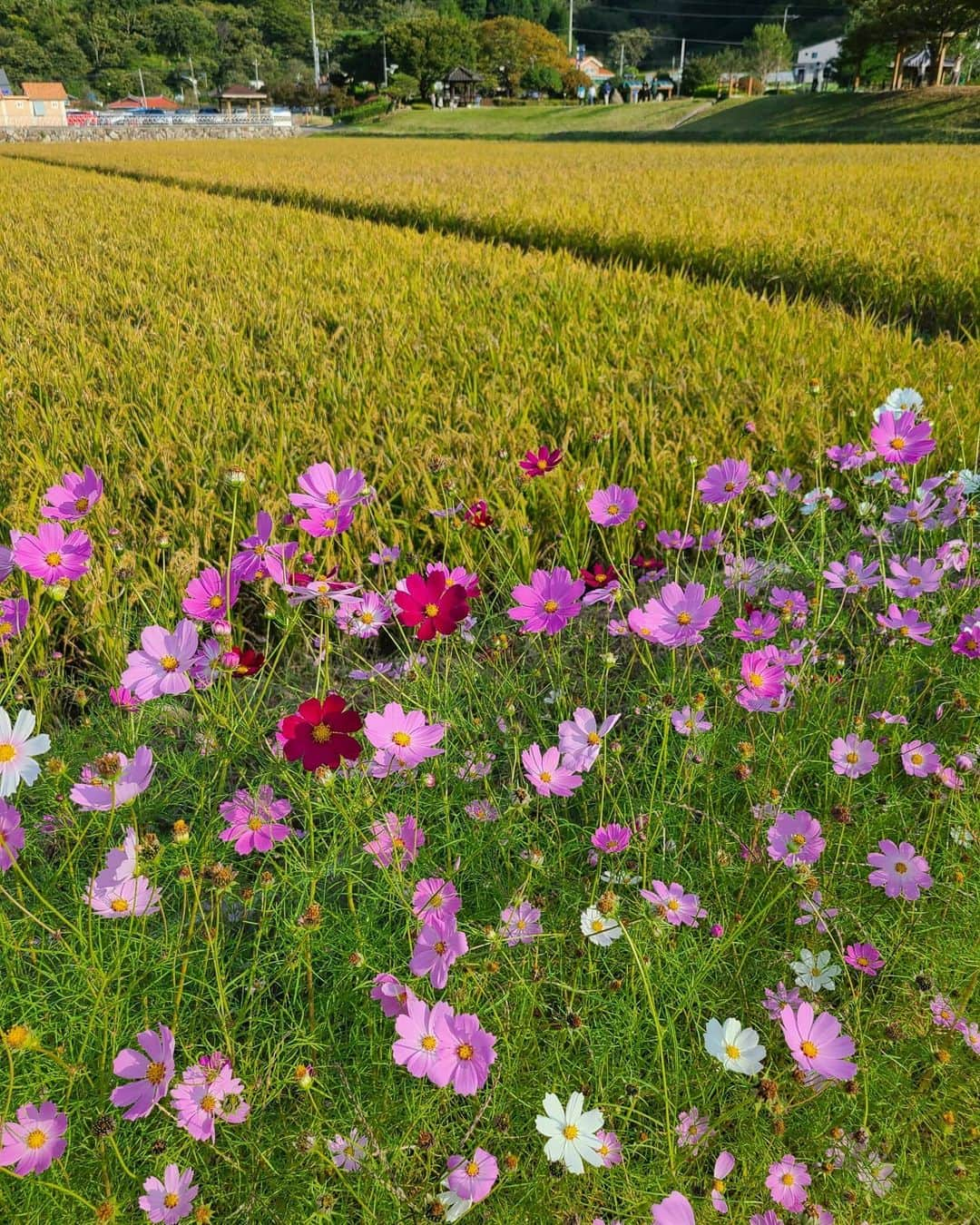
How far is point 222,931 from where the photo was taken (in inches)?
37.9

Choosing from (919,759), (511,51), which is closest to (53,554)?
(919,759)

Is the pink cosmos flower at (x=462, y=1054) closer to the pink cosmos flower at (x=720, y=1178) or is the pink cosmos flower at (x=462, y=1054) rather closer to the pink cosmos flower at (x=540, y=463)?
the pink cosmos flower at (x=720, y=1178)

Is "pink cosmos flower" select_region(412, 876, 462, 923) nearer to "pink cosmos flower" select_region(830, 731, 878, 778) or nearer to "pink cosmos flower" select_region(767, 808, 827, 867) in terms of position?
"pink cosmos flower" select_region(767, 808, 827, 867)

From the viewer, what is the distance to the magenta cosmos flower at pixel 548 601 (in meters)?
1.07

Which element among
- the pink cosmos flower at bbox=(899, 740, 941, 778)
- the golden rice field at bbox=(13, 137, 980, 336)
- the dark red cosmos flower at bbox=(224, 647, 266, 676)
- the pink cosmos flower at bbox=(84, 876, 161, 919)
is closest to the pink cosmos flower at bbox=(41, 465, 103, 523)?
the dark red cosmos flower at bbox=(224, 647, 266, 676)

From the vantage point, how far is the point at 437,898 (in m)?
0.87

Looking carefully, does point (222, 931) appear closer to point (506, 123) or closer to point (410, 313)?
point (410, 313)

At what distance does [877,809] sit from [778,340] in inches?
97.6

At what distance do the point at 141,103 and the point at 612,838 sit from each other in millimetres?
99634

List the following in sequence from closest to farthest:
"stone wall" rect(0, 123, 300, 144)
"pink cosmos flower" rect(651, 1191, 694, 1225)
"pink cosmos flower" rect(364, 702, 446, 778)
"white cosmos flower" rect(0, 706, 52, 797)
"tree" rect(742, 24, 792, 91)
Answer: "pink cosmos flower" rect(651, 1191, 694, 1225)
"white cosmos flower" rect(0, 706, 52, 797)
"pink cosmos flower" rect(364, 702, 446, 778)
"stone wall" rect(0, 123, 300, 144)
"tree" rect(742, 24, 792, 91)

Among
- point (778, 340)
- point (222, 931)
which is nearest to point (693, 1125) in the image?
point (222, 931)

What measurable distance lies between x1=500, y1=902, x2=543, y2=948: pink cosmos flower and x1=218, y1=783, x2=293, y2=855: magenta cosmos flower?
293mm

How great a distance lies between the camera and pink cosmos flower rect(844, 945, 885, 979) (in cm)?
88

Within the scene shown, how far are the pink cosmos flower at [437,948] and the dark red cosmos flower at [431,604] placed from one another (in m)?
0.34
